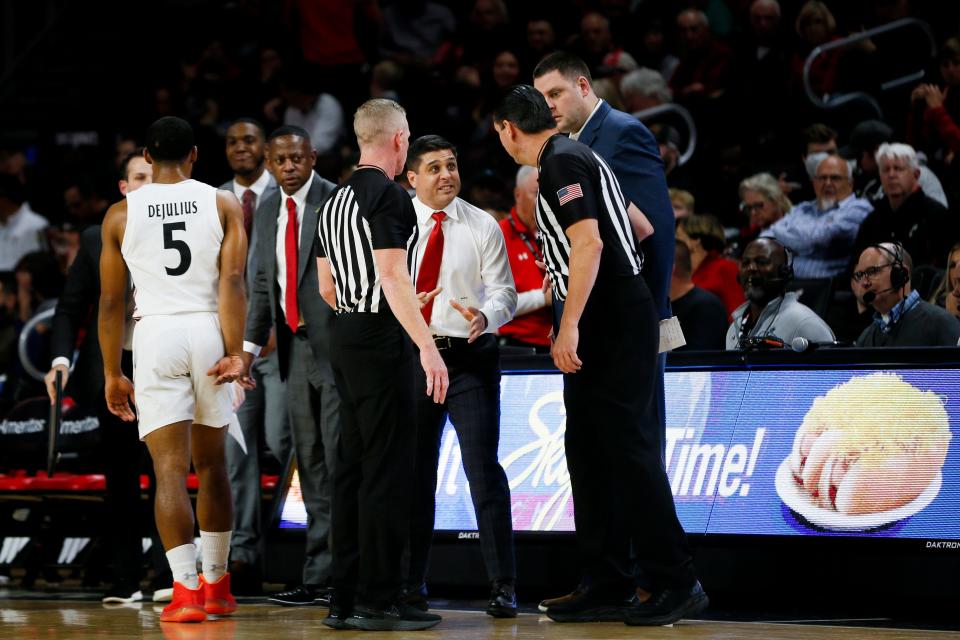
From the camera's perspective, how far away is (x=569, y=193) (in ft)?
18.3

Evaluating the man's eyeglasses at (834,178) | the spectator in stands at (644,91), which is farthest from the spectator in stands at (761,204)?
the spectator in stands at (644,91)

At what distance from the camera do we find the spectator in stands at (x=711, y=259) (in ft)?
29.8

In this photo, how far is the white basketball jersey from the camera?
610cm

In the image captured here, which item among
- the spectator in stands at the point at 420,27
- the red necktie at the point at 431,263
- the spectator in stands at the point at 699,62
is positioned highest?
the spectator in stands at the point at 420,27

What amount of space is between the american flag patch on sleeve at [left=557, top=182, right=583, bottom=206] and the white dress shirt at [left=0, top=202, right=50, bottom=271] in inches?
342

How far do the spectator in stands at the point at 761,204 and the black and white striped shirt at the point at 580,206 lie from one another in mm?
4215

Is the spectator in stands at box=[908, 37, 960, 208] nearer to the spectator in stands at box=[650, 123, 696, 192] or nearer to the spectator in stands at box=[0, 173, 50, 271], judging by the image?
the spectator in stands at box=[650, 123, 696, 192]

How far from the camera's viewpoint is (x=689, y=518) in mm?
6527

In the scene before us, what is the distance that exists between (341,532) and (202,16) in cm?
1223

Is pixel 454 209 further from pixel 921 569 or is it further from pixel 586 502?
pixel 921 569

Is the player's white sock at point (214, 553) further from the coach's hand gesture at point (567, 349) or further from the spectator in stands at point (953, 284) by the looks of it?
the spectator in stands at point (953, 284)

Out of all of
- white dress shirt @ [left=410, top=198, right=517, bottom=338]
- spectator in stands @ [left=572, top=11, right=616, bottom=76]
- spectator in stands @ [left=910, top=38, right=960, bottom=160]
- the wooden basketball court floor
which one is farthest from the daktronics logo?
spectator in stands @ [left=572, top=11, right=616, bottom=76]

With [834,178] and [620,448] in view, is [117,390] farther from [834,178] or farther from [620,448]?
[834,178]

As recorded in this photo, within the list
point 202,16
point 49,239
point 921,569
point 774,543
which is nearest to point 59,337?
point 774,543
